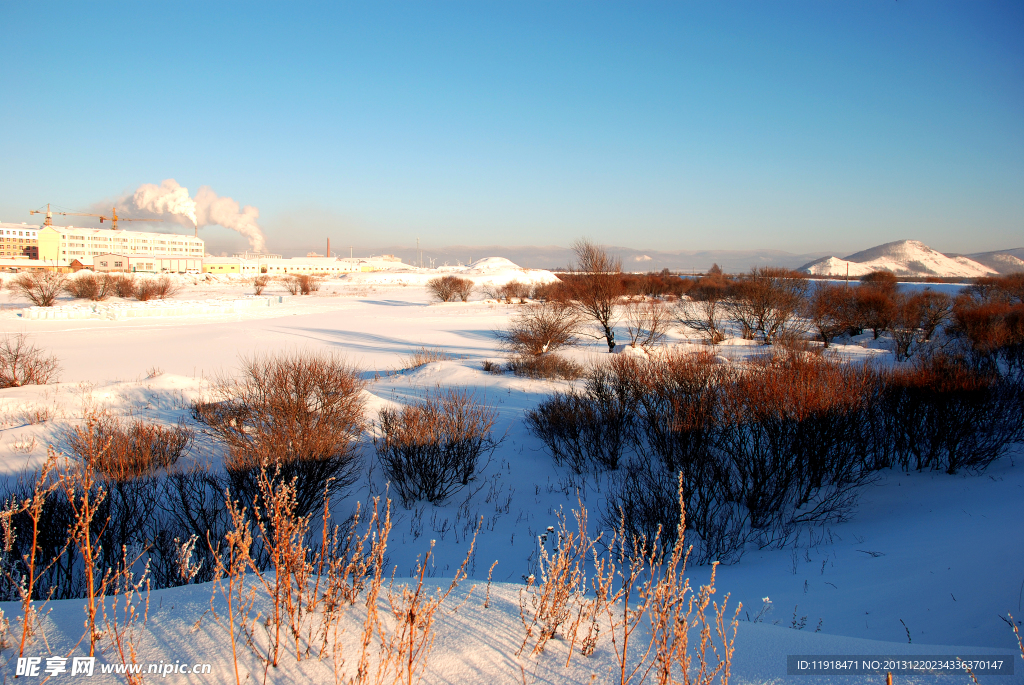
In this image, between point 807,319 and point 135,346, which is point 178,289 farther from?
point 807,319

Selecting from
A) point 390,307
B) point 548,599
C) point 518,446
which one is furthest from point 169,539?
point 390,307

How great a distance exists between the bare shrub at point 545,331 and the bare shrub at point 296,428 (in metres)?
9.01

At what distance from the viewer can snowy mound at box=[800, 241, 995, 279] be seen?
11114 centimetres

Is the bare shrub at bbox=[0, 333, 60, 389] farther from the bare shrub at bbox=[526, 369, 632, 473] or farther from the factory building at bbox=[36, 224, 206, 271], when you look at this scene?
the factory building at bbox=[36, 224, 206, 271]

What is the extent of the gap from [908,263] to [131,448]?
149m

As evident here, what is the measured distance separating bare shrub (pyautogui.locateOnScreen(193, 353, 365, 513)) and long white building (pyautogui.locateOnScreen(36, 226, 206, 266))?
293 ft

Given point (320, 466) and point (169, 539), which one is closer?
point (169, 539)

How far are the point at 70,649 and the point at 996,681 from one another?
4.12 metres

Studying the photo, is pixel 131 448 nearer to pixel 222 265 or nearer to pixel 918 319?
pixel 918 319

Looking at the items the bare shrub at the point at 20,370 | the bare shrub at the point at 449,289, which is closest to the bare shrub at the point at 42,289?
the bare shrub at the point at 20,370

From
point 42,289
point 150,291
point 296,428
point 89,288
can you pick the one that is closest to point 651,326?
point 296,428

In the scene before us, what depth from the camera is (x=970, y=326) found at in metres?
17.3

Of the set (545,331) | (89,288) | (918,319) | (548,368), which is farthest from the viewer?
(89,288)

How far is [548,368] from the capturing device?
44.3 ft
